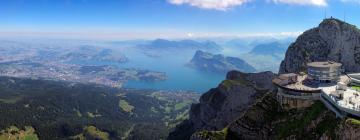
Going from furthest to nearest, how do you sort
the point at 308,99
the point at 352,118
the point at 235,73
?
the point at 235,73
the point at 308,99
the point at 352,118

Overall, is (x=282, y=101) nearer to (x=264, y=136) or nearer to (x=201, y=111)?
(x=264, y=136)

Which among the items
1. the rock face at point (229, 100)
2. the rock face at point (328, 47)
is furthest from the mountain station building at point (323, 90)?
the rock face at point (229, 100)

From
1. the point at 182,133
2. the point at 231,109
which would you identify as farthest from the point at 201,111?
the point at 231,109

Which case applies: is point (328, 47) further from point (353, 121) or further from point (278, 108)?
point (353, 121)

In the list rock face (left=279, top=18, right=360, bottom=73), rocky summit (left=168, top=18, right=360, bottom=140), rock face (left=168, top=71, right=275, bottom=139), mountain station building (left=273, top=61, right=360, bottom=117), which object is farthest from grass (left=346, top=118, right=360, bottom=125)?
rock face (left=168, top=71, right=275, bottom=139)

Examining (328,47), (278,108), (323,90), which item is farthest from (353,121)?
(328,47)

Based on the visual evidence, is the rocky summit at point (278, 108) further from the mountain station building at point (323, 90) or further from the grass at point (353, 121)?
the mountain station building at point (323, 90)
